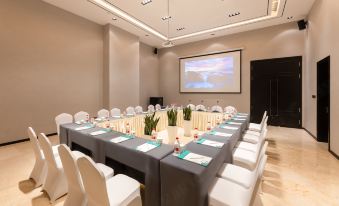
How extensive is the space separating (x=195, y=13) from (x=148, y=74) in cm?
405

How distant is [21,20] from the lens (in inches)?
162

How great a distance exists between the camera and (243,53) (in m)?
6.68

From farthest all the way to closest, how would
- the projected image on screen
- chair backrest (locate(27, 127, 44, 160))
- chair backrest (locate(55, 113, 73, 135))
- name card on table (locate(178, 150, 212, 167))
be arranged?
the projected image on screen, chair backrest (locate(55, 113, 73, 135)), chair backrest (locate(27, 127, 44, 160)), name card on table (locate(178, 150, 212, 167))

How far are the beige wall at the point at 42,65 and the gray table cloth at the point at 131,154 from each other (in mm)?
2777

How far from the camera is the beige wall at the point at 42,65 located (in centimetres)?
397

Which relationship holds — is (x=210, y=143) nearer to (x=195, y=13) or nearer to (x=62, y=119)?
(x=62, y=119)

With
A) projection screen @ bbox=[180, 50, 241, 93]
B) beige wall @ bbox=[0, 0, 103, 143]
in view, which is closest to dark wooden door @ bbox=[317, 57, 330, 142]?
projection screen @ bbox=[180, 50, 241, 93]

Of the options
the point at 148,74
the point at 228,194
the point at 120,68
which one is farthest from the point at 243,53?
the point at 228,194

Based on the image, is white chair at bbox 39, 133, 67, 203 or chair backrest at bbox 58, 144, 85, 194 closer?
chair backrest at bbox 58, 144, 85, 194

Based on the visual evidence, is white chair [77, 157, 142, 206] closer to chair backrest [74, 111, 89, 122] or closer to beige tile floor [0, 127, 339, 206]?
beige tile floor [0, 127, 339, 206]

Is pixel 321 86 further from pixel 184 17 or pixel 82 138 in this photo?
pixel 82 138

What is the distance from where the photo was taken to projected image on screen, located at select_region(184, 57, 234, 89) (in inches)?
276

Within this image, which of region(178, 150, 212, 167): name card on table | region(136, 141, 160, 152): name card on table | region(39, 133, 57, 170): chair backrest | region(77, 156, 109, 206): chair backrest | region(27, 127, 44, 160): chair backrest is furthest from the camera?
region(27, 127, 44, 160): chair backrest

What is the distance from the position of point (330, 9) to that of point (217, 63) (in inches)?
155
